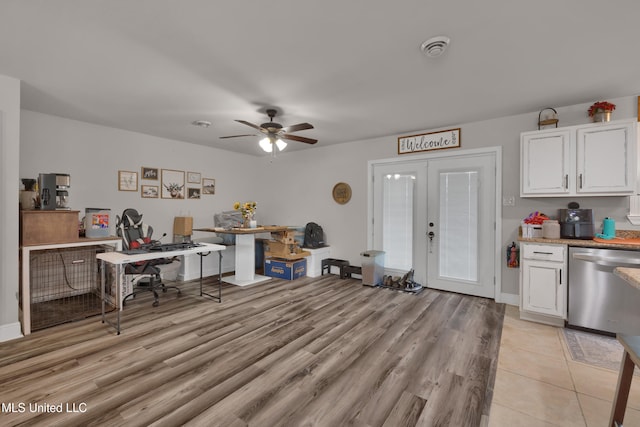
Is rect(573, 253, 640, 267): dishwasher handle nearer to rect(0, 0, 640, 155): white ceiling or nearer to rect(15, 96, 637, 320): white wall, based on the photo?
rect(15, 96, 637, 320): white wall

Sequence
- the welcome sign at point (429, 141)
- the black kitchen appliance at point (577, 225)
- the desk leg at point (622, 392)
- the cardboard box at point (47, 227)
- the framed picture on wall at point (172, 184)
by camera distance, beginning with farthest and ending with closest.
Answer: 1. the framed picture on wall at point (172, 184)
2. the welcome sign at point (429, 141)
3. the black kitchen appliance at point (577, 225)
4. the cardboard box at point (47, 227)
5. the desk leg at point (622, 392)

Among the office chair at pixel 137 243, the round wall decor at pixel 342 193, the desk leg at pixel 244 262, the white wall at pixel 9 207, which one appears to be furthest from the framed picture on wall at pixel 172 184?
the round wall decor at pixel 342 193

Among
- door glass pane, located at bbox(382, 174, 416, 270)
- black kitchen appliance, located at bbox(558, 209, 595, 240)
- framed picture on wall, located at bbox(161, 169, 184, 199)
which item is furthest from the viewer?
framed picture on wall, located at bbox(161, 169, 184, 199)

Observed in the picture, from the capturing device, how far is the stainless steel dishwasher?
2.80m

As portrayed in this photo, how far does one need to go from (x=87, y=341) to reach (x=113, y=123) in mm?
3175

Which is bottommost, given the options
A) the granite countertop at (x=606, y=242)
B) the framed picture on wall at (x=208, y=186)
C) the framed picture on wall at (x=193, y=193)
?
the granite countertop at (x=606, y=242)

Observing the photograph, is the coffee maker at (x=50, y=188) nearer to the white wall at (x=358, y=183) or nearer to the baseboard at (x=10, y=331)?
the baseboard at (x=10, y=331)

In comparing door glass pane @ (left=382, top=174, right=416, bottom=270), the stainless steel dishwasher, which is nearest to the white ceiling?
door glass pane @ (left=382, top=174, right=416, bottom=270)

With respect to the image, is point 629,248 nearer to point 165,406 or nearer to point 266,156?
point 165,406

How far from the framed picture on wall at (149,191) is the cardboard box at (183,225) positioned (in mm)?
556

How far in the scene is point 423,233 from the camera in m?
4.64

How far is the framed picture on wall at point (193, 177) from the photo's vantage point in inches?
218

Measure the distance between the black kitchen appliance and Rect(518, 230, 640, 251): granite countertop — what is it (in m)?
0.12

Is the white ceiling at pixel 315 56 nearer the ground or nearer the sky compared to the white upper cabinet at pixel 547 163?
nearer the sky
